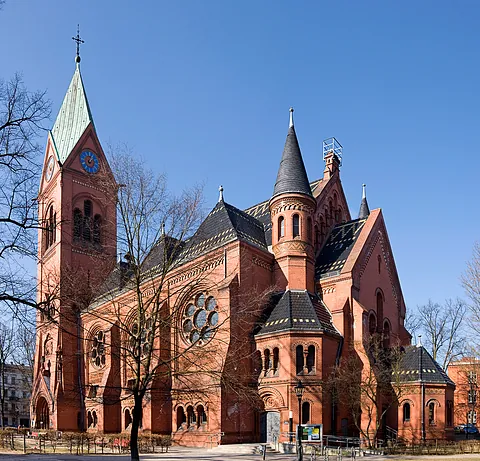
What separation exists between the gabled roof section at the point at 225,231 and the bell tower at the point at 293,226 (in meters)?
1.81

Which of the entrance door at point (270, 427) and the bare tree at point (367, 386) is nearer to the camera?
the entrance door at point (270, 427)

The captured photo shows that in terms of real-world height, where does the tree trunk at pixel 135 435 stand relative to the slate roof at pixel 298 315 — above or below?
below

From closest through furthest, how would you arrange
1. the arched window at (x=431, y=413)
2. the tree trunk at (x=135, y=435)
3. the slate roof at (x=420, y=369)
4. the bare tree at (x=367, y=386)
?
the tree trunk at (x=135, y=435) → the bare tree at (x=367, y=386) → the arched window at (x=431, y=413) → the slate roof at (x=420, y=369)

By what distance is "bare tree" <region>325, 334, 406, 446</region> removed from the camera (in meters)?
32.8

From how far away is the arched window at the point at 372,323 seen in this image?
39031 millimetres

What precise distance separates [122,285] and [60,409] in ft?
92.9

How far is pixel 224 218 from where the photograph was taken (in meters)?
38.8

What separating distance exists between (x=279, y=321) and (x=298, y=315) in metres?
1.24

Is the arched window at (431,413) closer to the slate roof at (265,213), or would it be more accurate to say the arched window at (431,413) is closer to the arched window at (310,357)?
the arched window at (310,357)

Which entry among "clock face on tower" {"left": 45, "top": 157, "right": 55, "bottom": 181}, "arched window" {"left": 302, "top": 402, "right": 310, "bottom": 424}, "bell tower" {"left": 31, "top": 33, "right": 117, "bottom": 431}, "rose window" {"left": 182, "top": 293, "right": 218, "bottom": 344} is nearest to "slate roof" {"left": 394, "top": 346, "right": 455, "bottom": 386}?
"arched window" {"left": 302, "top": 402, "right": 310, "bottom": 424}

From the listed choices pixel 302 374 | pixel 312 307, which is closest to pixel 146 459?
pixel 302 374

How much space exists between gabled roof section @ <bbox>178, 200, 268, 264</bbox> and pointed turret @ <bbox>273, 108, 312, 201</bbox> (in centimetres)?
321

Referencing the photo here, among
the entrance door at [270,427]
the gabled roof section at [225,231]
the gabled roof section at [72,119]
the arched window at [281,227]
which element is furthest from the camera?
the gabled roof section at [72,119]

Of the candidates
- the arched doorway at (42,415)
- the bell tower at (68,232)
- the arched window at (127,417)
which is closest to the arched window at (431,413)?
the arched window at (127,417)
